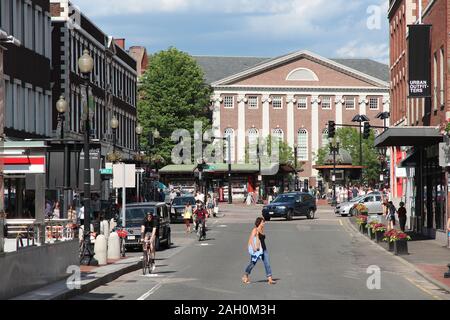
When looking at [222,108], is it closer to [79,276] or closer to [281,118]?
[281,118]

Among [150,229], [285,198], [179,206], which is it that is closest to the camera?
[150,229]

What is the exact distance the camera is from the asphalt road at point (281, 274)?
854 inches

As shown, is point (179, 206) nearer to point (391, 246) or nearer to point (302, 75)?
point (391, 246)

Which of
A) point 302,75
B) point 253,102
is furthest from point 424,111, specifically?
point 302,75

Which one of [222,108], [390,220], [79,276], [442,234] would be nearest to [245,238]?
[390,220]

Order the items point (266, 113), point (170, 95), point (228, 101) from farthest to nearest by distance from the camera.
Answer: point (266, 113) → point (228, 101) → point (170, 95)

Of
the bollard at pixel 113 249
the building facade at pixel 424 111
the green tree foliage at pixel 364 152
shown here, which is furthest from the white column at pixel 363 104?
the bollard at pixel 113 249

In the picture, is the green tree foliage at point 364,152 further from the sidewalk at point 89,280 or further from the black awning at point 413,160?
the sidewalk at point 89,280

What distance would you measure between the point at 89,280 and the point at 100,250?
579cm

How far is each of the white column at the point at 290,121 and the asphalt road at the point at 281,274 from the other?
295 feet

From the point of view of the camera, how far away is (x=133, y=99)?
9388 centimetres

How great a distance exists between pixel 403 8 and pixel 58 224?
119ft

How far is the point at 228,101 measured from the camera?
138125 mm

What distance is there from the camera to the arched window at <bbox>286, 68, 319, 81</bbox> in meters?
139
